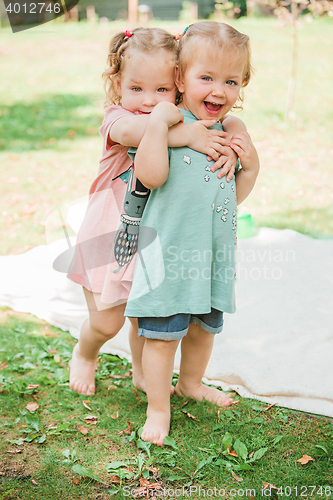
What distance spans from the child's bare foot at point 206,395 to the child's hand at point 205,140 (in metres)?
1.17

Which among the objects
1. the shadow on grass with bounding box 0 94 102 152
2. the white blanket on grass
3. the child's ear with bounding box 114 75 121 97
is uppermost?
the child's ear with bounding box 114 75 121 97

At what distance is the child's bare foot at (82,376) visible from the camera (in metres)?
2.38

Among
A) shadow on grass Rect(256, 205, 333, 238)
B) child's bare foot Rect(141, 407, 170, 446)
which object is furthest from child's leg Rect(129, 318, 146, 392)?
shadow on grass Rect(256, 205, 333, 238)

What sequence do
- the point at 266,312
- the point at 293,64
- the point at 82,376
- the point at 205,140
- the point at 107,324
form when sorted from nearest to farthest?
the point at 205,140 → the point at 107,324 → the point at 82,376 → the point at 266,312 → the point at 293,64

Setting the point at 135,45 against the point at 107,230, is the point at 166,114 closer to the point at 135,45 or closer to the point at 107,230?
the point at 135,45

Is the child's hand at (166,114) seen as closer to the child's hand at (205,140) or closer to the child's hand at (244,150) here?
the child's hand at (205,140)

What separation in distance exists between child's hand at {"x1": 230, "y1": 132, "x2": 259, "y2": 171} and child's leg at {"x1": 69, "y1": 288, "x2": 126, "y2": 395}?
0.85 m

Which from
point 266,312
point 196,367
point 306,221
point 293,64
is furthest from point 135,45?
point 293,64

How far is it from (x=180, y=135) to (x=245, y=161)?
32 cm

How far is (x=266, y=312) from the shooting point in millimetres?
3055

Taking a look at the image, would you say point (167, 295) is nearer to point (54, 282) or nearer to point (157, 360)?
point (157, 360)

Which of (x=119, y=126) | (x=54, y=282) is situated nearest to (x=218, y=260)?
(x=119, y=126)

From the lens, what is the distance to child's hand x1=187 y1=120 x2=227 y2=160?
1773 millimetres

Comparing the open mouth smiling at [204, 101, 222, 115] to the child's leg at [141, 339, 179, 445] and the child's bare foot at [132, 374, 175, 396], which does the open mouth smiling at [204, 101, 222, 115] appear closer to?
the child's leg at [141, 339, 179, 445]
